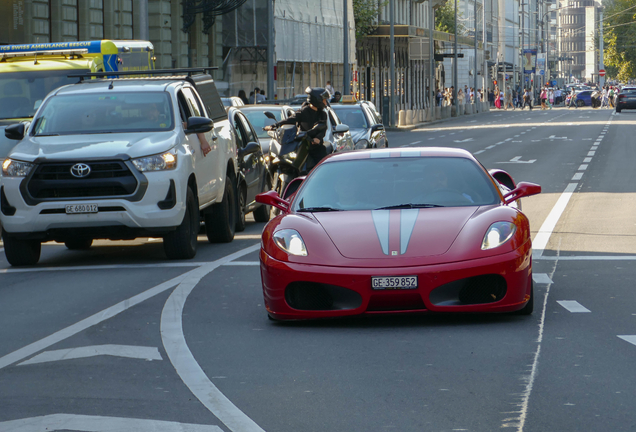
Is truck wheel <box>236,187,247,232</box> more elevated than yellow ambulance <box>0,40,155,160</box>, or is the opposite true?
yellow ambulance <box>0,40,155,160</box>

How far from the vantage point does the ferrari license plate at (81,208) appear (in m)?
11.0

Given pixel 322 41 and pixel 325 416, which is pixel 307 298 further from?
pixel 322 41

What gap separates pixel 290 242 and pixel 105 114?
16.4ft

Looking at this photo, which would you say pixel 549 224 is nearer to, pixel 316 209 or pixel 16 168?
pixel 16 168

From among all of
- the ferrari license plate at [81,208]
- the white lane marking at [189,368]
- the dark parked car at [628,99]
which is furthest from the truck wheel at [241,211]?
the dark parked car at [628,99]

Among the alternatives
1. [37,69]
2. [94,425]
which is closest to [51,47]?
[37,69]

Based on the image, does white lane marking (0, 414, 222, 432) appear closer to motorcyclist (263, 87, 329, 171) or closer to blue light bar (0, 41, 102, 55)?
motorcyclist (263, 87, 329, 171)

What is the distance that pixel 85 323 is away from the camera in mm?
8047

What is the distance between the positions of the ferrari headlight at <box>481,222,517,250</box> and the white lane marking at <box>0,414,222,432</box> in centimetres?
300

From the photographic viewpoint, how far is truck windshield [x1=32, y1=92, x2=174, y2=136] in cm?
1194

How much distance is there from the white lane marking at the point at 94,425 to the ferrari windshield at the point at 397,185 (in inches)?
129

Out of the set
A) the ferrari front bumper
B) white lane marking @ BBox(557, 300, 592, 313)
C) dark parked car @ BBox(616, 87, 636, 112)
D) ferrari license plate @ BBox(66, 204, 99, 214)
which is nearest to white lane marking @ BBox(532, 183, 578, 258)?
white lane marking @ BBox(557, 300, 592, 313)

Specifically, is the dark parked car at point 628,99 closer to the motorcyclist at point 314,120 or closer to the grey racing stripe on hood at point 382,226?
the motorcyclist at point 314,120

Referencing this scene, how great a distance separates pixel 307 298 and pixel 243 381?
1654 mm
